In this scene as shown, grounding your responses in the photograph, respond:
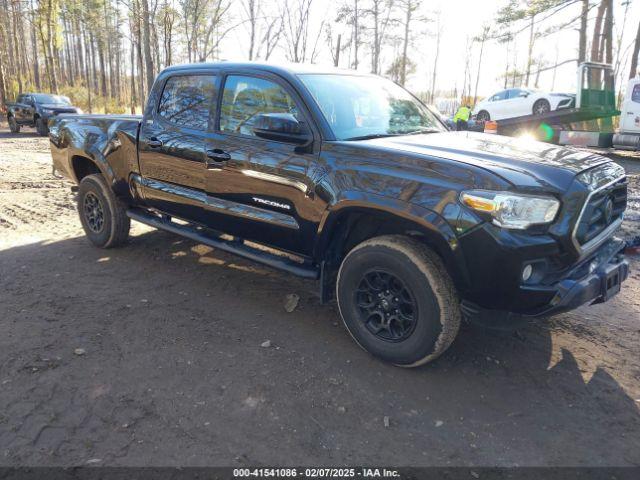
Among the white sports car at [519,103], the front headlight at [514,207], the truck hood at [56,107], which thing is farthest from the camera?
the truck hood at [56,107]

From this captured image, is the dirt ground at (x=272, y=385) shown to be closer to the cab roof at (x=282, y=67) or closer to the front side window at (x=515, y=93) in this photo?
the cab roof at (x=282, y=67)

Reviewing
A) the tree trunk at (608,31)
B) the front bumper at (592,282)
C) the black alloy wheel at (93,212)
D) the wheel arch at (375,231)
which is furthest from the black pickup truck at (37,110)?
the tree trunk at (608,31)

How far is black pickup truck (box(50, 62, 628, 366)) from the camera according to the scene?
2.73 m

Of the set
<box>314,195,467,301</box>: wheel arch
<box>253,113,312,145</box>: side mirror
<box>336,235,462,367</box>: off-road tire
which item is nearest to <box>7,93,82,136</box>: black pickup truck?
<box>253,113,312,145</box>: side mirror

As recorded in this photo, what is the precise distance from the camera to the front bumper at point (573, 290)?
272cm

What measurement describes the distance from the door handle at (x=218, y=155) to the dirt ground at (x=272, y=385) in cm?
125

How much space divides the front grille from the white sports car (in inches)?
617

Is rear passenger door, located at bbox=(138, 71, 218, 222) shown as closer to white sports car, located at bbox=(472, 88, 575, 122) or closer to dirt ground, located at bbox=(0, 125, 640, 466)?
dirt ground, located at bbox=(0, 125, 640, 466)

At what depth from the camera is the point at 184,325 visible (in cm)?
386

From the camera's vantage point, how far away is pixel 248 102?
13.0 ft

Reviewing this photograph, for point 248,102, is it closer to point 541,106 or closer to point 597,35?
point 541,106

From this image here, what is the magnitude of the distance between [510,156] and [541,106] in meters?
18.2

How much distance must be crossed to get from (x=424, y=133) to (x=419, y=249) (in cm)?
129

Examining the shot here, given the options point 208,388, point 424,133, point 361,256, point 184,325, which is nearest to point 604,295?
point 361,256
